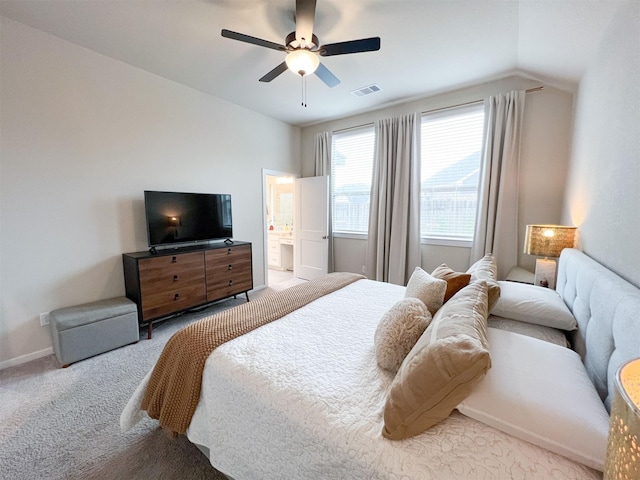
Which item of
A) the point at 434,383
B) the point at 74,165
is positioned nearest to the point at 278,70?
the point at 74,165

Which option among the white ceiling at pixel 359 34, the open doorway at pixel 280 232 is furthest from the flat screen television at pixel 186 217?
the white ceiling at pixel 359 34

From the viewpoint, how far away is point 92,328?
237 centimetres

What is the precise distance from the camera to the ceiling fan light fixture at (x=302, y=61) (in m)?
2.01

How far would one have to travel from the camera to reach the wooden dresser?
270cm

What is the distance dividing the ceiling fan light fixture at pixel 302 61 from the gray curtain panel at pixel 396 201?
→ 80.8 inches

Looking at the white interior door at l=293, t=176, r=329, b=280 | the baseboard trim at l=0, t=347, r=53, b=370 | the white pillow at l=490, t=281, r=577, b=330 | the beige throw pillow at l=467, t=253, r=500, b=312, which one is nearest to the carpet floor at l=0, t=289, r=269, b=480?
the baseboard trim at l=0, t=347, r=53, b=370

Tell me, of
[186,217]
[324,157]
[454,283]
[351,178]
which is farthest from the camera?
[324,157]

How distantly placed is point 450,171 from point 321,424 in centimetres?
352

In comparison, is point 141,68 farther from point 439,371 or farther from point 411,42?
point 439,371

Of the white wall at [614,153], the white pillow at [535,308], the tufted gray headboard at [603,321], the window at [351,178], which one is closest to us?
the tufted gray headboard at [603,321]

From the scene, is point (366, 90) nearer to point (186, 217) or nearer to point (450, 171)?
point (450, 171)

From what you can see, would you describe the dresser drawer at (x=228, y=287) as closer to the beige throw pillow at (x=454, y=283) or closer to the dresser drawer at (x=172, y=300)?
the dresser drawer at (x=172, y=300)

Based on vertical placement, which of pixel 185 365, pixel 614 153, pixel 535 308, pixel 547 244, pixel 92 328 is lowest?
pixel 92 328

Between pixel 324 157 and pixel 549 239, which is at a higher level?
pixel 324 157
